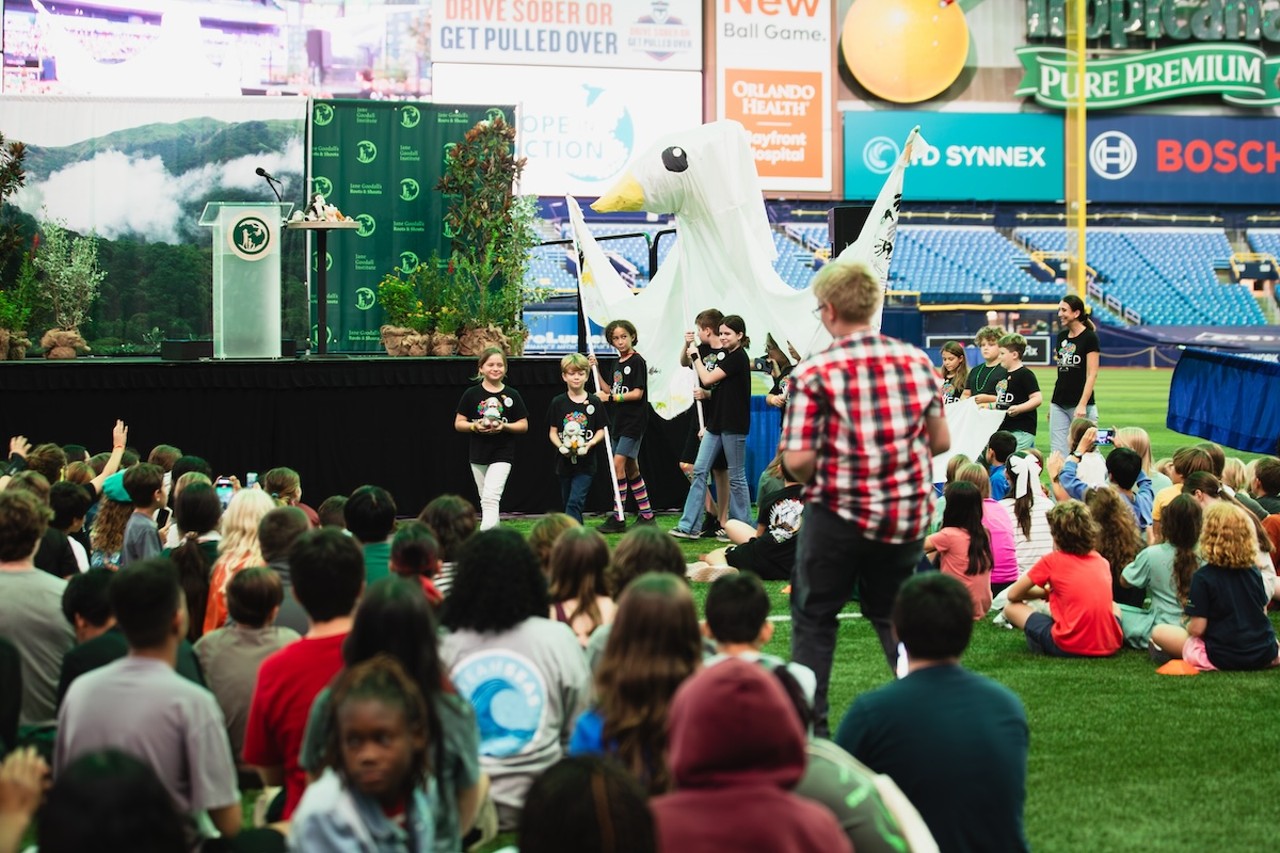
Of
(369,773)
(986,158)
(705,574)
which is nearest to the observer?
(369,773)

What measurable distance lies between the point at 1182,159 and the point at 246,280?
36.1 meters

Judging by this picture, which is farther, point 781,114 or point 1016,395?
point 781,114

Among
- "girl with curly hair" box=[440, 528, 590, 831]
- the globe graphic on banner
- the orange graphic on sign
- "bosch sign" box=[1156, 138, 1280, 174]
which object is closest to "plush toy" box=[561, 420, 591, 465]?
"girl with curly hair" box=[440, 528, 590, 831]

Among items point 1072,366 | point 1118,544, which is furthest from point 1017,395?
point 1118,544

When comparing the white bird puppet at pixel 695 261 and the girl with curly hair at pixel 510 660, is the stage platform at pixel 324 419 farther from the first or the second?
the girl with curly hair at pixel 510 660

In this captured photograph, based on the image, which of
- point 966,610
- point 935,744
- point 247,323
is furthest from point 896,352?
point 247,323

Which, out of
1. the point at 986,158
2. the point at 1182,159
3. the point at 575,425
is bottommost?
the point at 575,425

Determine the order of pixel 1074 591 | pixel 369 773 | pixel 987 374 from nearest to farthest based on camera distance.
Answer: pixel 369 773
pixel 1074 591
pixel 987 374

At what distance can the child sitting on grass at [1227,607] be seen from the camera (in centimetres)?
651

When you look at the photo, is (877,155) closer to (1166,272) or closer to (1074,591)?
(1166,272)

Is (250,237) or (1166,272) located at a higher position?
(1166,272)


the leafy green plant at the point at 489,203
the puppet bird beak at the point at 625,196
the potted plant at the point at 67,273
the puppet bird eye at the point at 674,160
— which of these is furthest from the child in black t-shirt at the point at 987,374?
the potted plant at the point at 67,273

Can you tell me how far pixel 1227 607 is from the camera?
21.9 ft

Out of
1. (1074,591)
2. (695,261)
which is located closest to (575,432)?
(695,261)
